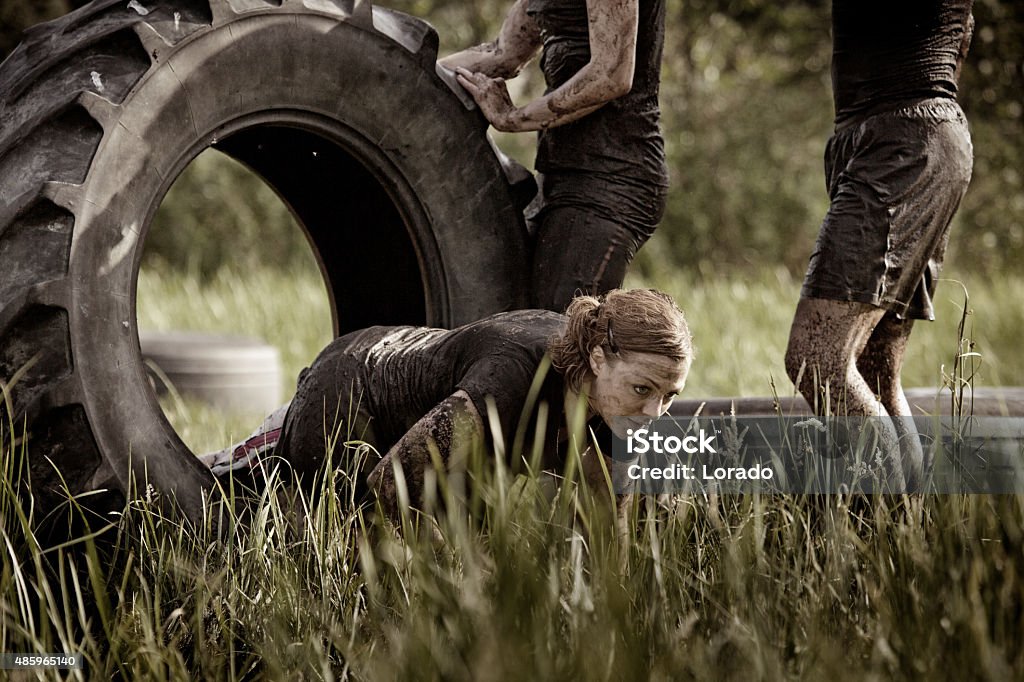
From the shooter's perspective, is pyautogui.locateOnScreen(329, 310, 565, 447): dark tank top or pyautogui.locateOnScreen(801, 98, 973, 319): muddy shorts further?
pyautogui.locateOnScreen(801, 98, 973, 319): muddy shorts

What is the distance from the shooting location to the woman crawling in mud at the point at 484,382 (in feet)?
8.03

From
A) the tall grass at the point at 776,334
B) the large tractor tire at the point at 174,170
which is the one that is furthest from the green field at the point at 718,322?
the large tractor tire at the point at 174,170

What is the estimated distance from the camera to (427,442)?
2.39 m

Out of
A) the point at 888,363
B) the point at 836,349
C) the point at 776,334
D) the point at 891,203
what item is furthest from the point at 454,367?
the point at 776,334

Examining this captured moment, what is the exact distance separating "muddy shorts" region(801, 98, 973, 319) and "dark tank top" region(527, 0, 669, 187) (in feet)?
1.79

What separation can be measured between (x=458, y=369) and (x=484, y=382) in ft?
0.69

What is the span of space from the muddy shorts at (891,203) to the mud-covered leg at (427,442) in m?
1.13

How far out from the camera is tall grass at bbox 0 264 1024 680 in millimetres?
1701

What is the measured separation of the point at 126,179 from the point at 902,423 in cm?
209

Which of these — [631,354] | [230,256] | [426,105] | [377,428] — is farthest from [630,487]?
[230,256]

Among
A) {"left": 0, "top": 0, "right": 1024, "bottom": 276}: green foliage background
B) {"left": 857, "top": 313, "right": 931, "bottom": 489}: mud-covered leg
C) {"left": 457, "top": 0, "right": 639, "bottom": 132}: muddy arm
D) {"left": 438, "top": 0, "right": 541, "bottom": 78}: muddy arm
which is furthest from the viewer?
{"left": 0, "top": 0, "right": 1024, "bottom": 276}: green foliage background

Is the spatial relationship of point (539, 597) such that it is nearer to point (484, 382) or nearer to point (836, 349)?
point (484, 382)

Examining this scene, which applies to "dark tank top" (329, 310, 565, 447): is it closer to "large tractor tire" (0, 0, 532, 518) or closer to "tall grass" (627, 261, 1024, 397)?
"large tractor tire" (0, 0, 532, 518)

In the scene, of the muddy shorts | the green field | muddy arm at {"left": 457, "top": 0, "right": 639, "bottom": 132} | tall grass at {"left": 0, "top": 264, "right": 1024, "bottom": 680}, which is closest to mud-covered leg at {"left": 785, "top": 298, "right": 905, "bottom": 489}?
the muddy shorts
